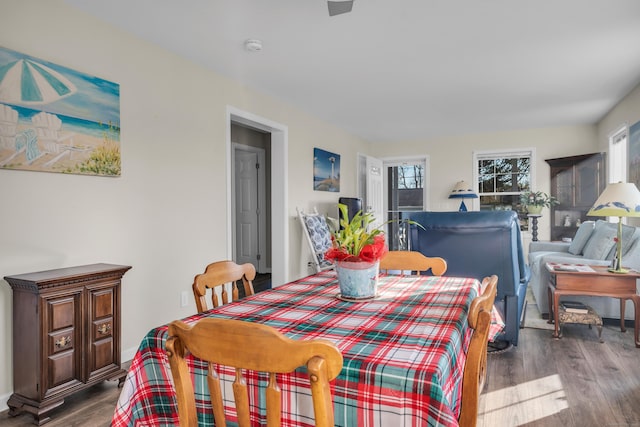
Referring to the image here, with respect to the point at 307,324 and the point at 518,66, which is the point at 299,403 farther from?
the point at 518,66

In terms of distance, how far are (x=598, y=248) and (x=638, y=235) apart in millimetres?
567

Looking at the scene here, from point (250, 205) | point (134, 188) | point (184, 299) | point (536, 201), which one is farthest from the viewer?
point (250, 205)

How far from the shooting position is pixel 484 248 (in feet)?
9.75

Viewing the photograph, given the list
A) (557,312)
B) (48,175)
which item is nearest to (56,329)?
(48,175)

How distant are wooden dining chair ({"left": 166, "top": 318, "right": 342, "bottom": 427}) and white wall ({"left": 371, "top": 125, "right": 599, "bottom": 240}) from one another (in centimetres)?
717

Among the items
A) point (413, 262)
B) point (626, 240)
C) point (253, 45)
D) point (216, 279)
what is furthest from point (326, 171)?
point (216, 279)

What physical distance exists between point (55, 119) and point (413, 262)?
7.60 ft

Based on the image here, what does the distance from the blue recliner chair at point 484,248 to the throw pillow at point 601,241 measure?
1.59m

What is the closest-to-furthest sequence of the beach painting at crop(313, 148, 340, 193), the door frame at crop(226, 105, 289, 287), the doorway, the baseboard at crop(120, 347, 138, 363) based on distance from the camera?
1. the baseboard at crop(120, 347, 138, 363)
2. the door frame at crop(226, 105, 289, 287)
3. the beach painting at crop(313, 148, 340, 193)
4. the doorway

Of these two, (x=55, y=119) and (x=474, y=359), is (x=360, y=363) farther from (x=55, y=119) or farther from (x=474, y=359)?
(x=55, y=119)

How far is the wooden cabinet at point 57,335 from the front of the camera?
2.19 meters

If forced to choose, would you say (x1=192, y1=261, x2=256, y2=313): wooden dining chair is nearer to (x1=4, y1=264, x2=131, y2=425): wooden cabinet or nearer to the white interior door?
(x1=4, y1=264, x2=131, y2=425): wooden cabinet

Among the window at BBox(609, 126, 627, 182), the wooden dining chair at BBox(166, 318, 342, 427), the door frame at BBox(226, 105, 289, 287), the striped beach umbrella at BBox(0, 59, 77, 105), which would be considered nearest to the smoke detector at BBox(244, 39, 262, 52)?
the striped beach umbrella at BBox(0, 59, 77, 105)

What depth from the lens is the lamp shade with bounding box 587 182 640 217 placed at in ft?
10.7
